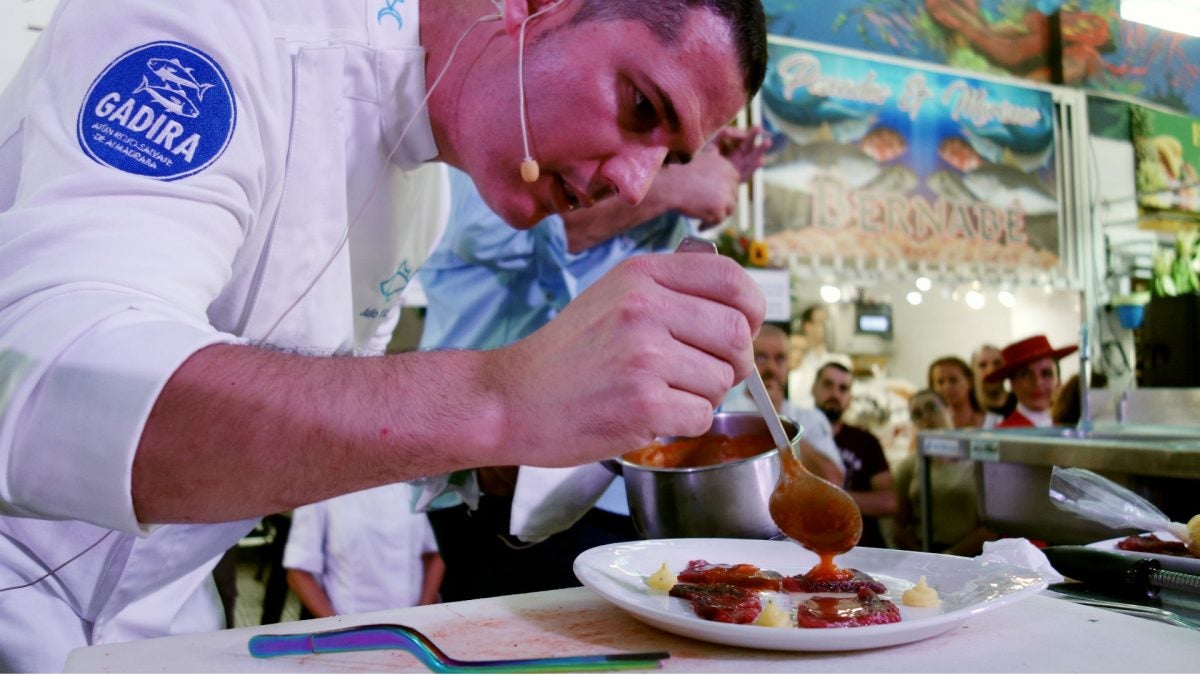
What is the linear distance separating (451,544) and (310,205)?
1.18 meters

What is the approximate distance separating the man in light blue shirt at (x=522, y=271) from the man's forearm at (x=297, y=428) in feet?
3.62

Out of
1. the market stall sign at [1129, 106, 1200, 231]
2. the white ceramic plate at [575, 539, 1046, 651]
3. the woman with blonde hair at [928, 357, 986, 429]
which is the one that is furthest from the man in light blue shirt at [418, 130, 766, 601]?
the market stall sign at [1129, 106, 1200, 231]

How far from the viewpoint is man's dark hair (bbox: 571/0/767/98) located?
1.27 meters

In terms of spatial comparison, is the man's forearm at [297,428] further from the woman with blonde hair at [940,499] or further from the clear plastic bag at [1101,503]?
the woman with blonde hair at [940,499]

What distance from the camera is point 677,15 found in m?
1.27

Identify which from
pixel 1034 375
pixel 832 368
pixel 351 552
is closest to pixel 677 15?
pixel 351 552

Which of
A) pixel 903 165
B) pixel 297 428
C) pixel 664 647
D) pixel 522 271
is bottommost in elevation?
pixel 664 647

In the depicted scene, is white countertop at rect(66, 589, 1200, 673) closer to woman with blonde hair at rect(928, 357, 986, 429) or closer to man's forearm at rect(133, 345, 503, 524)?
man's forearm at rect(133, 345, 503, 524)

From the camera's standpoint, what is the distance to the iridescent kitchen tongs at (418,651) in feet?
2.19

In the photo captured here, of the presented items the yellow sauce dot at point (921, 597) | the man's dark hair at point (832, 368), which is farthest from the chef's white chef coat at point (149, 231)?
the man's dark hair at point (832, 368)

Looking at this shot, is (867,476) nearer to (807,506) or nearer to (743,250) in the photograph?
(743,250)

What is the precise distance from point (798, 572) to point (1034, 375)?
155 inches

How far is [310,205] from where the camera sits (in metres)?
1.18

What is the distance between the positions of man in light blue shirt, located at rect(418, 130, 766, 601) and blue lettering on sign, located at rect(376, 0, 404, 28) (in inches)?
36.5
